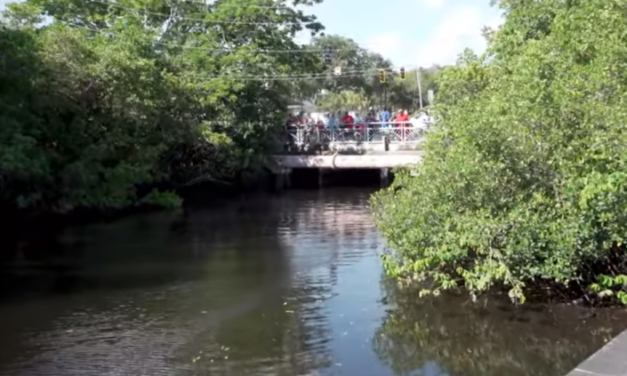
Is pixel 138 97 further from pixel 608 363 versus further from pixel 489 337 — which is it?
pixel 608 363

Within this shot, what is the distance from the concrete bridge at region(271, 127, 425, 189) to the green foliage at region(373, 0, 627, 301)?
24.3 m

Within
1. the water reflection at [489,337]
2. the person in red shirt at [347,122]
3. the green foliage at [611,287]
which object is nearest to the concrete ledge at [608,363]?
the water reflection at [489,337]

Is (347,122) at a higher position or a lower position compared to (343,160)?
higher

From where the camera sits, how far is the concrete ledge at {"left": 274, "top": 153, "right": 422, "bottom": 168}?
4006 cm

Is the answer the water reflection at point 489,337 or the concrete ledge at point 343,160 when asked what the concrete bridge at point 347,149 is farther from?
the water reflection at point 489,337

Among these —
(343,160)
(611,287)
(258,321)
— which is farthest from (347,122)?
(611,287)

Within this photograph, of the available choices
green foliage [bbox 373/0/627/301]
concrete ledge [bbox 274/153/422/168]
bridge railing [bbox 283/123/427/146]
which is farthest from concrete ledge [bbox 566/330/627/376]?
bridge railing [bbox 283/123/427/146]

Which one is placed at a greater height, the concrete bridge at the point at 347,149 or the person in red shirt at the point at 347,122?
the person in red shirt at the point at 347,122

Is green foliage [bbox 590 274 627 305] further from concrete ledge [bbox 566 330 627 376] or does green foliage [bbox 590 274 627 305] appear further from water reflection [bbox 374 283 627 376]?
concrete ledge [bbox 566 330 627 376]

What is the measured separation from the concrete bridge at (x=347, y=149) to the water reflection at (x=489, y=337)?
24679mm

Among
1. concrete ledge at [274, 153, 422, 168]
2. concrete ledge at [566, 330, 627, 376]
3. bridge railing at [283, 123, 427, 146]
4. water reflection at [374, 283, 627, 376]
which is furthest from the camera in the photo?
bridge railing at [283, 123, 427, 146]

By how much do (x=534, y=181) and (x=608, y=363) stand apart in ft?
23.8

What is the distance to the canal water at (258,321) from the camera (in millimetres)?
11898

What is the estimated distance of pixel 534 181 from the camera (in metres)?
13.6
